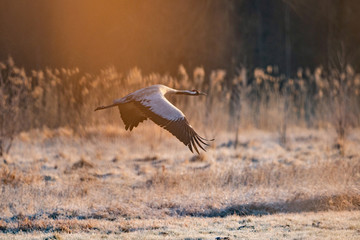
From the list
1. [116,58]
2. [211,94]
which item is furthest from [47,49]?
[211,94]

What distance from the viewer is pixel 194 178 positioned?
867 cm

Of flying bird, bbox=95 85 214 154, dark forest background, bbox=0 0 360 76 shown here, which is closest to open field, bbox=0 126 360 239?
flying bird, bbox=95 85 214 154

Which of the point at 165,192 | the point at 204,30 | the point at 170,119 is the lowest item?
the point at 165,192

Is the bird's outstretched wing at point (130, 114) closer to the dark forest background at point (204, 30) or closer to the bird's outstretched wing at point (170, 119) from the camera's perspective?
the bird's outstretched wing at point (170, 119)

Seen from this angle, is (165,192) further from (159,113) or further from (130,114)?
(159,113)

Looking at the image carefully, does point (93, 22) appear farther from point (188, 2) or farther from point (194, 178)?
point (194, 178)

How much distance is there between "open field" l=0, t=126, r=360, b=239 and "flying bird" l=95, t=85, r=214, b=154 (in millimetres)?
995

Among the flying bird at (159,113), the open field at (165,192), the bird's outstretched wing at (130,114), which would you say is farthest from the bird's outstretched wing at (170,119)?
the open field at (165,192)

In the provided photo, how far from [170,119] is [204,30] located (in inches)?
625

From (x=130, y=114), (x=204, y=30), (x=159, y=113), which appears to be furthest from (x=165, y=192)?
(x=204, y=30)

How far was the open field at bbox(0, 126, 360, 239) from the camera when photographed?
6.57 m

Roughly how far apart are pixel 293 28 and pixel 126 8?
7049mm

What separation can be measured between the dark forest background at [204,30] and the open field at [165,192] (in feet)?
17.5

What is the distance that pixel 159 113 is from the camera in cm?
693
